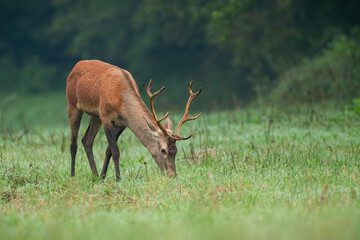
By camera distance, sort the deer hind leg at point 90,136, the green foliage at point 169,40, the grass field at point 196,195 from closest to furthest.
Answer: the grass field at point 196,195
the deer hind leg at point 90,136
the green foliage at point 169,40

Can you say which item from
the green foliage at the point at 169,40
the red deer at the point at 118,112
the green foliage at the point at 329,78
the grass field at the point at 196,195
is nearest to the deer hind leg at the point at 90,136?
the red deer at the point at 118,112

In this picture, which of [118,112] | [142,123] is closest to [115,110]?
[118,112]

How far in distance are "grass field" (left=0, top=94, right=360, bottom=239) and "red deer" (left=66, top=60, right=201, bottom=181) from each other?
1.06 ft

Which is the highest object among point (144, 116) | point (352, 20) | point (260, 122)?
point (352, 20)

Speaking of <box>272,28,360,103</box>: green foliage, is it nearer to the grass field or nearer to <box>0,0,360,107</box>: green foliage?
<box>0,0,360,107</box>: green foliage

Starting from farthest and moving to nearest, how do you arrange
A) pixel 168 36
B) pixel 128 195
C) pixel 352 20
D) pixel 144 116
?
pixel 168 36
pixel 352 20
pixel 144 116
pixel 128 195

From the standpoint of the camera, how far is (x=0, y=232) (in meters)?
4.23

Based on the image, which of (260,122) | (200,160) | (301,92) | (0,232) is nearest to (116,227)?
(0,232)

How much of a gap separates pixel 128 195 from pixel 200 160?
205cm

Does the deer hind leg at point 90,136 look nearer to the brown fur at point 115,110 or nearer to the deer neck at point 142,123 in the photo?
the brown fur at point 115,110

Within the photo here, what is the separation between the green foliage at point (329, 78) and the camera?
15.6m

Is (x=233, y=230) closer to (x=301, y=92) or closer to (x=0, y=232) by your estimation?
(x=0, y=232)

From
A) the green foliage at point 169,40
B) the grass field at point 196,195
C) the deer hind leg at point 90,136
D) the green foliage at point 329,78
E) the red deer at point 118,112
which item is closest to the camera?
the grass field at point 196,195

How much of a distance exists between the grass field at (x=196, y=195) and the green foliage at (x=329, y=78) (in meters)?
5.98
